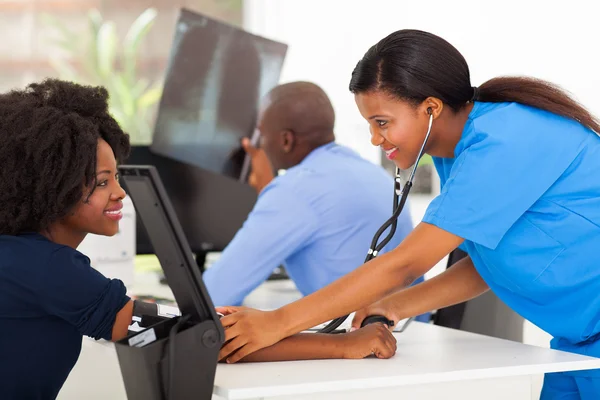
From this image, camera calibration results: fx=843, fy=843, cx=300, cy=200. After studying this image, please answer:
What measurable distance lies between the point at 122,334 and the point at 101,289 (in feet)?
0.33

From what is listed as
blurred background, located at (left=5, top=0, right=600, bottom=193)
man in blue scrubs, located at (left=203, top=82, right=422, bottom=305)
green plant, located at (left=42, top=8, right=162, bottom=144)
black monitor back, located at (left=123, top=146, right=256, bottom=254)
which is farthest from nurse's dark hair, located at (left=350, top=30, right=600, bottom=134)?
green plant, located at (left=42, top=8, right=162, bottom=144)

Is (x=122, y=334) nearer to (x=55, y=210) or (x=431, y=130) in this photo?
(x=55, y=210)

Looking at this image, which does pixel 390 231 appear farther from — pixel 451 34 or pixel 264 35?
pixel 264 35

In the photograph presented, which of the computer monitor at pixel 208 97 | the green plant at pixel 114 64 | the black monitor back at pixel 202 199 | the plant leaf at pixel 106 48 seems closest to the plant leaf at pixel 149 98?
the green plant at pixel 114 64

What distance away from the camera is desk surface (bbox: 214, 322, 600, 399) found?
3.80 ft

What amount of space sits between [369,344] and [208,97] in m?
1.54

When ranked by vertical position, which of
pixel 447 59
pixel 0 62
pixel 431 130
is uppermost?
pixel 447 59

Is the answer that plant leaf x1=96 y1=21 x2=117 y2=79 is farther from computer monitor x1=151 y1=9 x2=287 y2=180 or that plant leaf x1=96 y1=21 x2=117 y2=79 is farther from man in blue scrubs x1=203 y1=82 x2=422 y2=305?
man in blue scrubs x1=203 y1=82 x2=422 y2=305

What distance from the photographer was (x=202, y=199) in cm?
293

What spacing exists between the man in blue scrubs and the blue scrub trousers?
2.38ft

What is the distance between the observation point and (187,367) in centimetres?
110

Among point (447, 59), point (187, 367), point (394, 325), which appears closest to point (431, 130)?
point (447, 59)

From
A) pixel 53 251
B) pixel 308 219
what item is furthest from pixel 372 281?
pixel 308 219

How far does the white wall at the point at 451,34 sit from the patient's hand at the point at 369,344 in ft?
6.43
